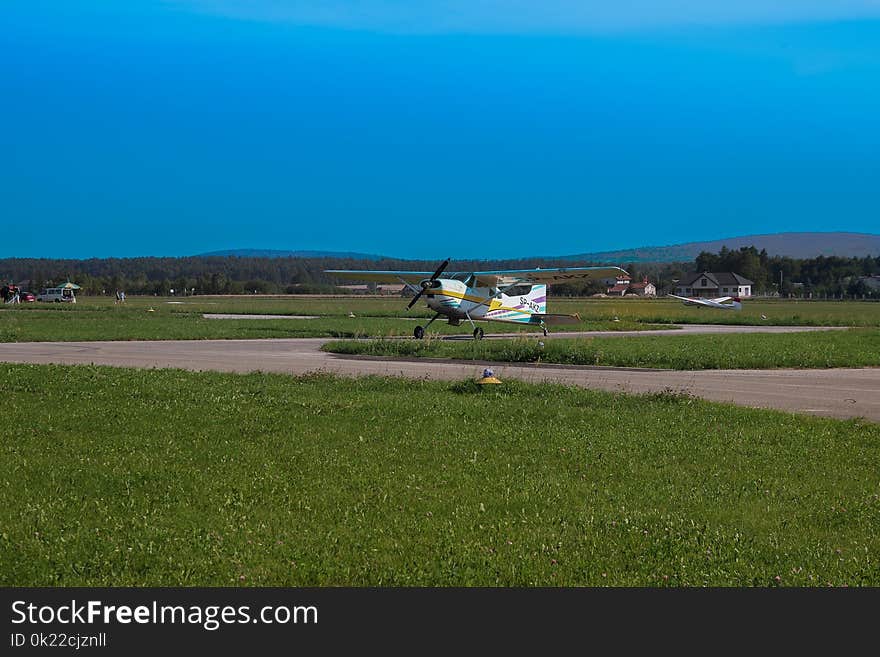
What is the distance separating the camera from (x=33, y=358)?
26.0 m

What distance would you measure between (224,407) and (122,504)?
17.3ft

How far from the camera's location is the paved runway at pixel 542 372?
17359mm

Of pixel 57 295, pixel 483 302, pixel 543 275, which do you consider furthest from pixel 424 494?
pixel 57 295

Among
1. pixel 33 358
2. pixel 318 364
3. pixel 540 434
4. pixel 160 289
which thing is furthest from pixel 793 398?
pixel 160 289

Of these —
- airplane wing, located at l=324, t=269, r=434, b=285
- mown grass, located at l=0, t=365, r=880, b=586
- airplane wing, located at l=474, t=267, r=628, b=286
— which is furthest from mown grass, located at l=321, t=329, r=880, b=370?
airplane wing, located at l=324, t=269, r=434, b=285

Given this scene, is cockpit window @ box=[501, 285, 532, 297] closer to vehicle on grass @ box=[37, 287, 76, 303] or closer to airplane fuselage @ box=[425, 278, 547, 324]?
airplane fuselage @ box=[425, 278, 547, 324]

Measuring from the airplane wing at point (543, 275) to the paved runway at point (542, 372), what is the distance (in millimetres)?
11561

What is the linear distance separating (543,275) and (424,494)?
3449cm

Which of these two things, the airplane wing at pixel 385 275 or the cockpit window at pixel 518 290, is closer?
the cockpit window at pixel 518 290

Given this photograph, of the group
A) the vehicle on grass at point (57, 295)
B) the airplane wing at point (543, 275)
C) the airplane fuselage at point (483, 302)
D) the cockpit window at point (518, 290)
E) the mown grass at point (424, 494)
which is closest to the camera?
the mown grass at point (424, 494)

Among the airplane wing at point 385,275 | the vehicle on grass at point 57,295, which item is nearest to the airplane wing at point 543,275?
the airplane wing at point 385,275

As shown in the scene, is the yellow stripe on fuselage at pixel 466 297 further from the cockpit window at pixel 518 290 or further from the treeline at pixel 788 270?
the treeline at pixel 788 270

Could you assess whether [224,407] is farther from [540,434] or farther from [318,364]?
[318,364]

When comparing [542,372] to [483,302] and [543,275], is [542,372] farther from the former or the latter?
[543,275]
